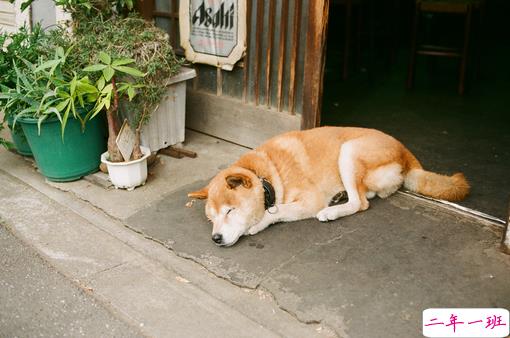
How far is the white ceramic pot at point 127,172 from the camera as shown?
442 cm

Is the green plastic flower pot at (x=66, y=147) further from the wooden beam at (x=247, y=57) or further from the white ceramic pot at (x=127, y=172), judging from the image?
the wooden beam at (x=247, y=57)

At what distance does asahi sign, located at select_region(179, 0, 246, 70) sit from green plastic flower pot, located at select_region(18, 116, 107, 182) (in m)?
1.38

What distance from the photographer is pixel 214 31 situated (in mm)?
5234

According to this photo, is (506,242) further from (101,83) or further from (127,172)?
(101,83)

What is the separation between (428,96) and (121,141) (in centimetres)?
481

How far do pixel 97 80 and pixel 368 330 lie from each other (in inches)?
122

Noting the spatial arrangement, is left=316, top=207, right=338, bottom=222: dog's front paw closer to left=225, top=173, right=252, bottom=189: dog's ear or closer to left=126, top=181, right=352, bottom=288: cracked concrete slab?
left=126, top=181, right=352, bottom=288: cracked concrete slab

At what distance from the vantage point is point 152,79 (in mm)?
4582

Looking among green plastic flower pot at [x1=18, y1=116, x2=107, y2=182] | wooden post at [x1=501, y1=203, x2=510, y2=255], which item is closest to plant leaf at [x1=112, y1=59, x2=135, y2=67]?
green plastic flower pot at [x1=18, y1=116, x2=107, y2=182]

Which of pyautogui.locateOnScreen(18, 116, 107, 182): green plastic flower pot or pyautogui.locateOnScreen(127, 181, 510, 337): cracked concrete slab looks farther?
pyautogui.locateOnScreen(18, 116, 107, 182): green plastic flower pot

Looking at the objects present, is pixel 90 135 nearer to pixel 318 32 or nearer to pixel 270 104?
pixel 270 104

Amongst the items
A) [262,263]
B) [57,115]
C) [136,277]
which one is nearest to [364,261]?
[262,263]

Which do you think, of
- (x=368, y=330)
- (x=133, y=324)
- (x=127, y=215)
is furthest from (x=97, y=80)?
(x=368, y=330)

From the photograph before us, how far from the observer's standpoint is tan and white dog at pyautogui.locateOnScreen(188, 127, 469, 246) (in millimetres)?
→ 3848
